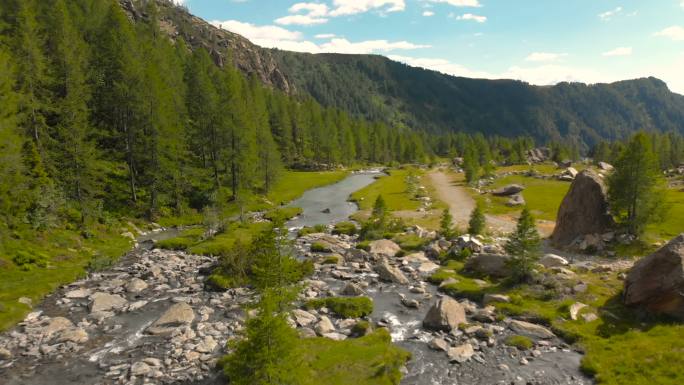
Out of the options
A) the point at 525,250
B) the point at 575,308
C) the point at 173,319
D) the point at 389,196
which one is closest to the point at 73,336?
the point at 173,319

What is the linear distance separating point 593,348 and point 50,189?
50.8 m

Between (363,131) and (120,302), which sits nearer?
(120,302)

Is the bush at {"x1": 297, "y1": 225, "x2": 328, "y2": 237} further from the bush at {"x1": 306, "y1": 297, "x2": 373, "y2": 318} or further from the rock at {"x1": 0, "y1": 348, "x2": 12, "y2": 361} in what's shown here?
the rock at {"x1": 0, "y1": 348, "x2": 12, "y2": 361}

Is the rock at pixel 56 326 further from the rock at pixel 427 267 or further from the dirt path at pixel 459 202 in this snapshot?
the dirt path at pixel 459 202

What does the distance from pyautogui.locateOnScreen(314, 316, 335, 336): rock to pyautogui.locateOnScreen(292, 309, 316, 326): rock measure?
738 mm

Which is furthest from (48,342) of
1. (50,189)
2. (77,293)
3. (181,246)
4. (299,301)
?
(50,189)

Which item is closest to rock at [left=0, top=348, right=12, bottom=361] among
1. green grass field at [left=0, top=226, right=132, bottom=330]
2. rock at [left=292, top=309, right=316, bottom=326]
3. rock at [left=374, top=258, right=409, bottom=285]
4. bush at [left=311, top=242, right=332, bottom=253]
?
green grass field at [left=0, top=226, right=132, bottom=330]

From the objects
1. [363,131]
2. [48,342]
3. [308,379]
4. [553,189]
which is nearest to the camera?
[308,379]

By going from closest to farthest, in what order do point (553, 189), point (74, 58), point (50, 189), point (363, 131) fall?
point (50, 189) < point (74, 58) < point (553, 189) < point (363, 131)

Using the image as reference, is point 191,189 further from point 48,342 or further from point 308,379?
point 308,379

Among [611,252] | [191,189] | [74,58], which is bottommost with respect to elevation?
[611,252]

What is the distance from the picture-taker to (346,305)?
29.2m

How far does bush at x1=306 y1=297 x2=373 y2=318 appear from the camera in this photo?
2858 centimetres

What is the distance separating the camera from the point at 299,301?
99.9ft
